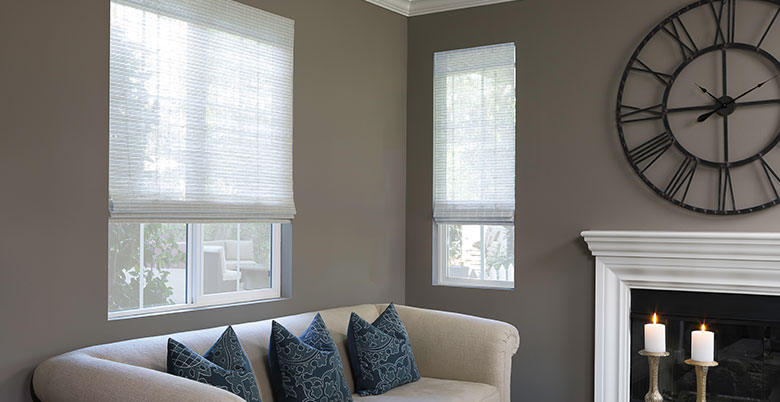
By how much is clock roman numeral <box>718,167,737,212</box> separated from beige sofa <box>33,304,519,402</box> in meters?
1.30

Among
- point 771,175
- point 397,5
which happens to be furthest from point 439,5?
point 771,175

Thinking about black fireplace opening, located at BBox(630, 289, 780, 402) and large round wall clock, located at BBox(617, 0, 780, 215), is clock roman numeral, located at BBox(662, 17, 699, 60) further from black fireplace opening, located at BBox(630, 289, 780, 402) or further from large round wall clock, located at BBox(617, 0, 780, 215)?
black fireplace opening, located at BBox(630, 289, 780, 402)

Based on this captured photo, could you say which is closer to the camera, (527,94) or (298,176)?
(298,176)

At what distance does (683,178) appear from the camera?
3963 millimetres

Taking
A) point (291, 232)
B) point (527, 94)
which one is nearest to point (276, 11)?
point (291, 232)

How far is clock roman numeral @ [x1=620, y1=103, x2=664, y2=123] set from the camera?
4.05 m

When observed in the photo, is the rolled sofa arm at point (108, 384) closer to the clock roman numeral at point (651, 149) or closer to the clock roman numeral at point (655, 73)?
the clock roman numeral at point (651, 149)

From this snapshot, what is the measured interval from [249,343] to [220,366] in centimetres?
39

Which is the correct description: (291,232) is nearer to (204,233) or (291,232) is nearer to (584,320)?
(204,233)

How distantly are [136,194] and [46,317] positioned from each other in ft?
2.06

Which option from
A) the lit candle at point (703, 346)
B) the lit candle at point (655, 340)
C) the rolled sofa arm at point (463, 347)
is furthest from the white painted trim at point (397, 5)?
the lit candle at point (703, 346)

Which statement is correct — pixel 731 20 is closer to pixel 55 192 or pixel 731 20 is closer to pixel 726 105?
pixel 726 105

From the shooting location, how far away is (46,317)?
2852 mm

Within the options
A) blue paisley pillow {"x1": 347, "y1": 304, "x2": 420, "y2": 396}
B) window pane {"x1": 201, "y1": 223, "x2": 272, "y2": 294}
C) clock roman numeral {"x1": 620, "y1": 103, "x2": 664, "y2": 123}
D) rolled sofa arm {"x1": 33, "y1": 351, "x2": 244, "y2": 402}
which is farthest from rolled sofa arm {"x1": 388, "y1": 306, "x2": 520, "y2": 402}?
rolled sofa arm {"x1": 33, "y1": 351, "x2": 244, "y2": 402}
